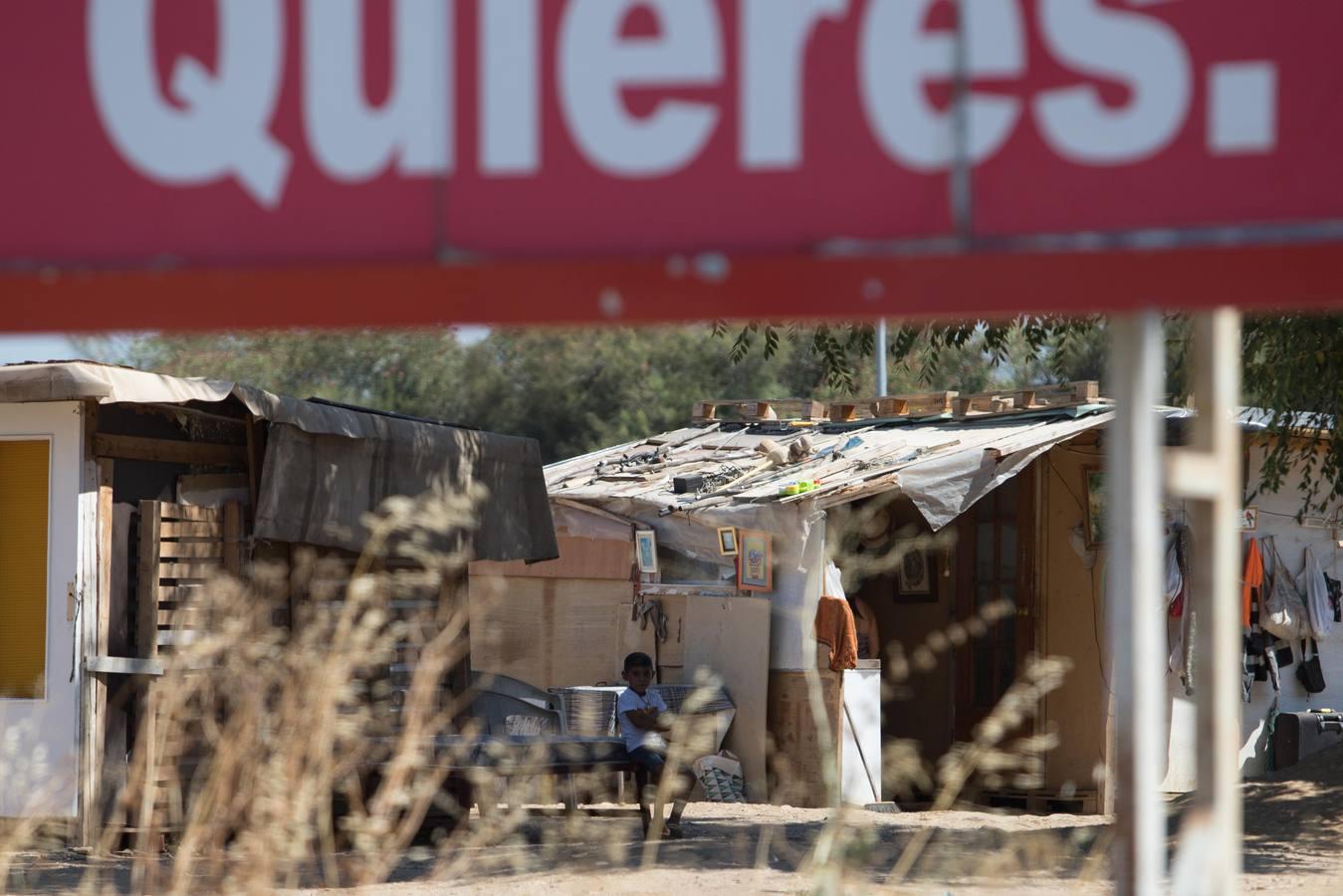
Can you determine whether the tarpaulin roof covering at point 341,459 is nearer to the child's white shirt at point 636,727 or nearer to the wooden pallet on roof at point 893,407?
the child's white shirt at point 636,727

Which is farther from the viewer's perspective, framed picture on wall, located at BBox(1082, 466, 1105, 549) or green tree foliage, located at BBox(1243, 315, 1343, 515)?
framed picture on wall, located at BBox(1082, 466, 1105, 549)

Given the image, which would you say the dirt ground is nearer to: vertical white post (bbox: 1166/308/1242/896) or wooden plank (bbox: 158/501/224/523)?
wooden plank (bbox: 158/501/224/523)

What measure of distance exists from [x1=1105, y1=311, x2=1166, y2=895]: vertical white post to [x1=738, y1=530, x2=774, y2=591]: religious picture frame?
28.0ft

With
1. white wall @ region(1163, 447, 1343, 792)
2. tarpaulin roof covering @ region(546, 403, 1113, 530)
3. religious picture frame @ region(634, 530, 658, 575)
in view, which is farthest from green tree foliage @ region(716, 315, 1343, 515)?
religious picture frame @ region(634, 530, 658, 575)

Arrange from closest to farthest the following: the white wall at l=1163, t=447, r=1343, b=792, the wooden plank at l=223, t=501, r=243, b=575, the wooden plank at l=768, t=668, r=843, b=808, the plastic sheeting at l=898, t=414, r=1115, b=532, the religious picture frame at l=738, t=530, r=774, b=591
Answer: the wooden plank at l=223, t=501, r=243, b=575 → the plastic sheeting at l=898, t=414, r=1115, b=532 → the wooden plank at l=768, t=668, r=843, b=808 → the religious picture frame at l=738, t=530, r=774, b=591 → the white wall at l=1163, t=447, r=1343, b=792

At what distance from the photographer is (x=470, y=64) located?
10.0 ft

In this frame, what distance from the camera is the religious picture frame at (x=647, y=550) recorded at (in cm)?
1238

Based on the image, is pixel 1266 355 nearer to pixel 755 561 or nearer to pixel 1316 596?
pixel 755 561

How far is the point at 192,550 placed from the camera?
9.02 meters

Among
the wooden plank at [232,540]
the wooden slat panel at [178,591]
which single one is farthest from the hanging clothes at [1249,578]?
the wooden slat panel at [178,591]

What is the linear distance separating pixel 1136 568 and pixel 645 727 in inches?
269

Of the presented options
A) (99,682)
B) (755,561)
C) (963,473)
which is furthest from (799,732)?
(99,682)

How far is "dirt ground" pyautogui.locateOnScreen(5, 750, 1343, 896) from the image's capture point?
296 inches

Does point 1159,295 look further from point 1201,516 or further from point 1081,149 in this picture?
point 1201,516
